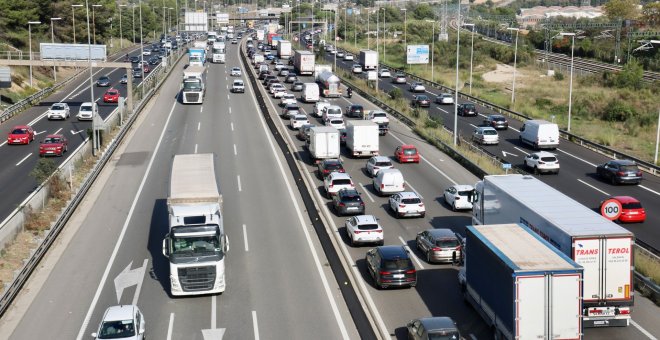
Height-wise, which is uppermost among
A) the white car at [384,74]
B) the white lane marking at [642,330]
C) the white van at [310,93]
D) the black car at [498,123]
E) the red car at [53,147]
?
the white car at [384,74]

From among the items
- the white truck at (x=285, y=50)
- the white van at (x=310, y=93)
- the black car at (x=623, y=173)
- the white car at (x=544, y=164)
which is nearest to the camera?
the black car at (x=623, y=173)

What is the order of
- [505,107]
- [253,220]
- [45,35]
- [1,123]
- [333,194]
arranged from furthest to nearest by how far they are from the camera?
[45,35], [505,107], [1,123], [333,194], [253,220]

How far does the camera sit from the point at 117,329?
24203 millimetres

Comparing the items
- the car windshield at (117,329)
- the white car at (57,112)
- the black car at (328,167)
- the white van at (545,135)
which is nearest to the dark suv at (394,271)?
the car windshield at (117,329)

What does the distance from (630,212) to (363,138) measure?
20.6 m

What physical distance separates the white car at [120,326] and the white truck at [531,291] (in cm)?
1075

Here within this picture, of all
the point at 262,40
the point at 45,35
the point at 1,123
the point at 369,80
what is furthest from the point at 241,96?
the point at 262,40

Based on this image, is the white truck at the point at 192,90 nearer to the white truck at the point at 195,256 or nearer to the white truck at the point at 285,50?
the white truck at the point at 195,256

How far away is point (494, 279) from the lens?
25219mm

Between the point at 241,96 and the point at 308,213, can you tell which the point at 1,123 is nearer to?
the point at 241,96

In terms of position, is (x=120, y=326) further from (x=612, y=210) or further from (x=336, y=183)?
(x=612, y=210)

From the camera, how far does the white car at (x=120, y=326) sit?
24031mm

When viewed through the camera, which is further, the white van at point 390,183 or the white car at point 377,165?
the white car at point 377,165

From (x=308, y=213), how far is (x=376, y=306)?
13.4 m
